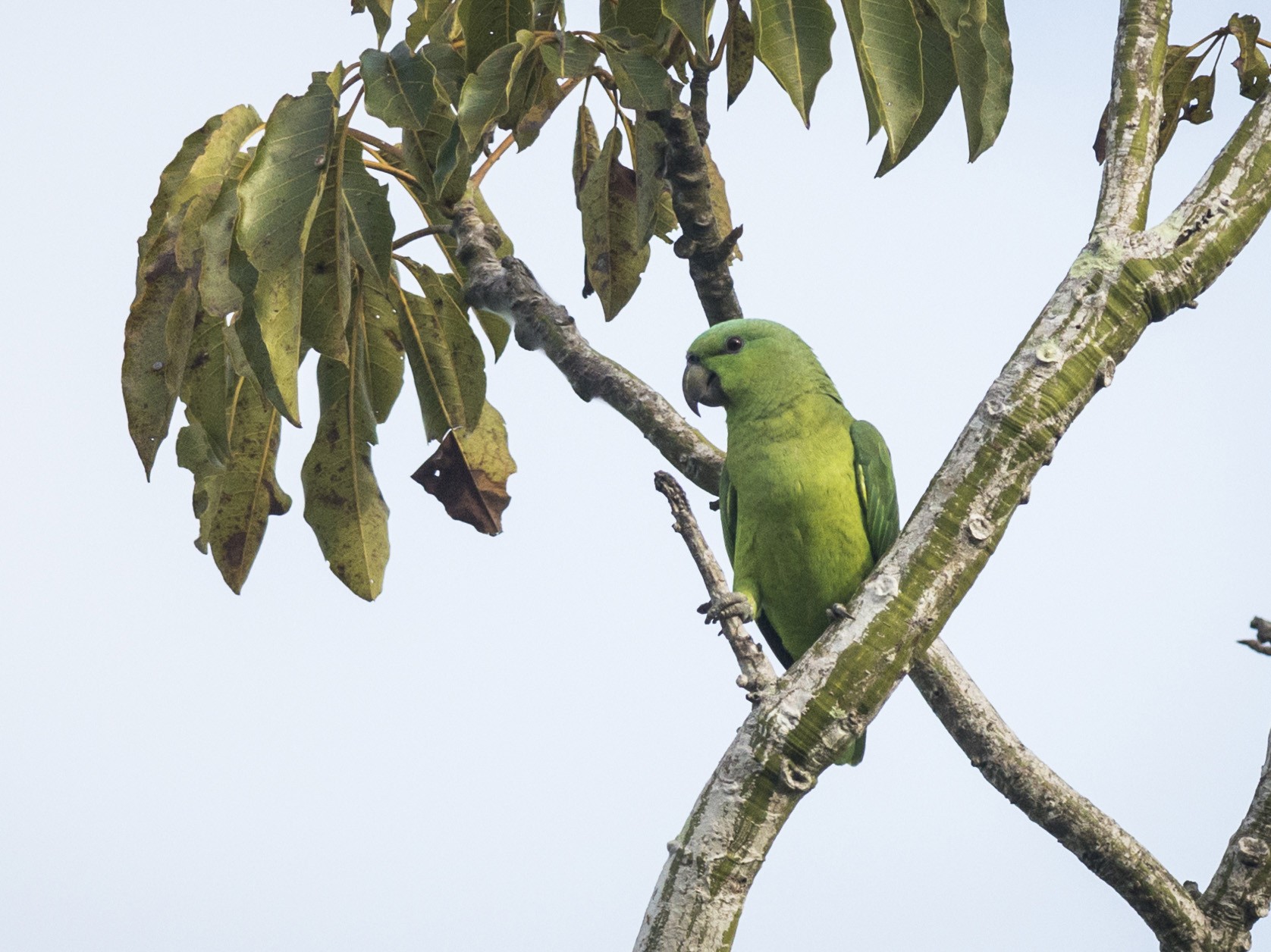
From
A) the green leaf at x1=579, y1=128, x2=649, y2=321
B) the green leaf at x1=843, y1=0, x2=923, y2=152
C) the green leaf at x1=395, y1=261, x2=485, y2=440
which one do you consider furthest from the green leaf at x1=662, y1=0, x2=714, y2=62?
the green leaf at x1=395, y1=261, x2=485, y2=440

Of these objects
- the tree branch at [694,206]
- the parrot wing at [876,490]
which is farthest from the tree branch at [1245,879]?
the tree branch at [694,206]

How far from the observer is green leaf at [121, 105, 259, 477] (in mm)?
2789

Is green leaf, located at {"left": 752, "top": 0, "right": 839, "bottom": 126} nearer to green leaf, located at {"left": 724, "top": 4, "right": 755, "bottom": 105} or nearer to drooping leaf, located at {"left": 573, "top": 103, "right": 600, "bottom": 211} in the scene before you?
green leaf, located at {"left": 724, "top": 4, "right": 755, "bottom": 105}

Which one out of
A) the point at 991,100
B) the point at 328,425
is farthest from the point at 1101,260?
the point at 328,425

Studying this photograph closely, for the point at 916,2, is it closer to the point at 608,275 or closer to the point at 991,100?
the point at 991,100

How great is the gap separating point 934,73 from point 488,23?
1.15 meters

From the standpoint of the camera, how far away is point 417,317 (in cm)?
360

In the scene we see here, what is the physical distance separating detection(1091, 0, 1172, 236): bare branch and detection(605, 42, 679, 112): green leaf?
1.09 m

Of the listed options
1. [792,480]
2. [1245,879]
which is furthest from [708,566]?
[1245,879]

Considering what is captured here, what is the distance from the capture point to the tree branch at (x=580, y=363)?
3.21 m

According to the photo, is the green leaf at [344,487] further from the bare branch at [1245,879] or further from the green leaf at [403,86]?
the bare branch at [1245,879]

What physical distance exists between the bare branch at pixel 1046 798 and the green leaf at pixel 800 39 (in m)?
1.49

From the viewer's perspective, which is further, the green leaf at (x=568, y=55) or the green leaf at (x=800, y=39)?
the green leaf at (x=568, y=55)

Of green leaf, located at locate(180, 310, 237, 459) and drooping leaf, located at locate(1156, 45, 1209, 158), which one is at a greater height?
drooping leaf, located at locate(1156, 45, 1209, 158)
